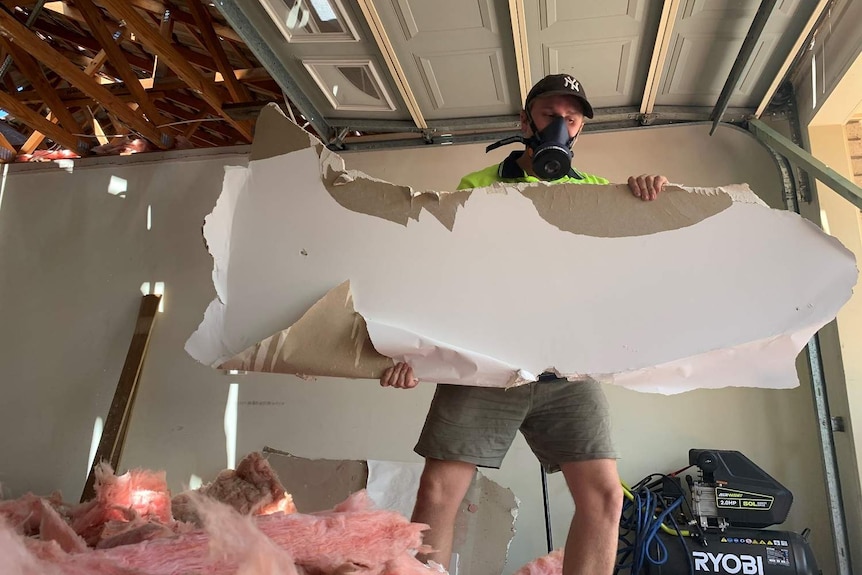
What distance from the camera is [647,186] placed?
1.25m

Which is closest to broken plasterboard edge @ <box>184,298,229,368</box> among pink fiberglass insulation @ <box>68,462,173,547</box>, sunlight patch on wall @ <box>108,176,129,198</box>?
pink fiberglass insulation @ <box>68,462,173,547</box>

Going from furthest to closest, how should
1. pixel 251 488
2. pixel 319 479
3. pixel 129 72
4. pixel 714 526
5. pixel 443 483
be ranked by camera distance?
pixel 129 72 < pixel 319 479 < pixel 714 526 < pixel 251 488 < pixel 443 483

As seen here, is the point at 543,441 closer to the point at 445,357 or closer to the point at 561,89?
the point at 445,357

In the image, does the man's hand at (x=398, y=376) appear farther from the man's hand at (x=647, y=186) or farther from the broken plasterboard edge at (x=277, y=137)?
the man's hand at (x=647, y=186)

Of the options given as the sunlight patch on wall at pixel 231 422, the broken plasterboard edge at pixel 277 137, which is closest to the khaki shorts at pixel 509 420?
the broken plasterboard edge at pixel 277 137

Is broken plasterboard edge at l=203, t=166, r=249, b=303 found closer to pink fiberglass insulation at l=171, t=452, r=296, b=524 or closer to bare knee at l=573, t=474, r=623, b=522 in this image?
pink fiberglass insulation at l=171, t=452, r=296, b=524

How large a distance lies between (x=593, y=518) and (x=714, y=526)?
1120 mm

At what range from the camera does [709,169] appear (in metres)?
2.68

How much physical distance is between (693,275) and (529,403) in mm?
466

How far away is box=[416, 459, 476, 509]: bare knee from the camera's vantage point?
1269 millimetres

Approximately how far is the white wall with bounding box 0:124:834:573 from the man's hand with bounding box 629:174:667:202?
1563 millimetres

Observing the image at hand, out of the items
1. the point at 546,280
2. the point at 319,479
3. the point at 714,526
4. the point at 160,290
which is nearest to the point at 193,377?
the point at 160,290

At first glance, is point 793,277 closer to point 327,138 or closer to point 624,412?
point 624,412

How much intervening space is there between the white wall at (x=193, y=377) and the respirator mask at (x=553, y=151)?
1458 millimetres
